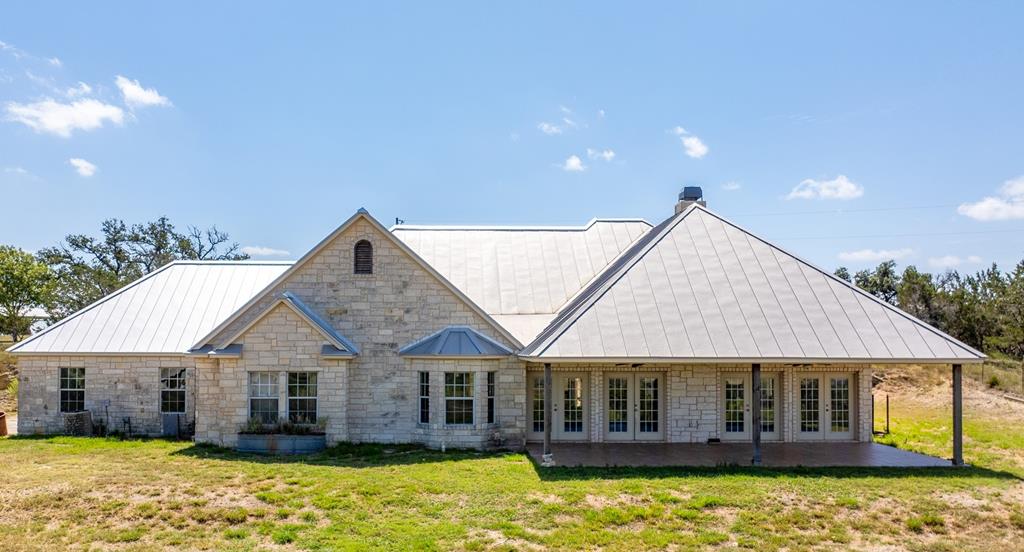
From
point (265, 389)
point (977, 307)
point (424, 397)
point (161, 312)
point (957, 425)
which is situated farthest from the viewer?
point (977, 307)

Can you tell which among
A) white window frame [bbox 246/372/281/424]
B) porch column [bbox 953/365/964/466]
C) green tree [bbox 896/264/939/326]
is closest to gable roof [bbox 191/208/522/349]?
white window frame [bbox 246/372/281/424]

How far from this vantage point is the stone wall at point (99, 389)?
59.4ft

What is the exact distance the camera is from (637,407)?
54.4 ft

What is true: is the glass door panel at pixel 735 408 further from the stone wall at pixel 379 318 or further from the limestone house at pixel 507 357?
the stone wall at pixel 379 318

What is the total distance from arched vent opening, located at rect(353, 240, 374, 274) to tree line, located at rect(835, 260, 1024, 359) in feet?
115

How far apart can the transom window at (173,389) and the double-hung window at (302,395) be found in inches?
204

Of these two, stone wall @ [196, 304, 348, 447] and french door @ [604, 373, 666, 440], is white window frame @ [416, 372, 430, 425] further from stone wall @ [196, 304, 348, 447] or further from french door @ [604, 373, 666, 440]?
french door @ [604, 373, 666, 440]

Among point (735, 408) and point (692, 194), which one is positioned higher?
point (692, 194)

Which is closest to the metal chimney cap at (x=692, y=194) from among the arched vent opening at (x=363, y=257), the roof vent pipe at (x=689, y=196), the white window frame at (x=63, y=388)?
the roof vent pipe at (x=689, y=196)

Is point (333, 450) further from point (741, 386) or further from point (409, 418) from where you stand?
point (741, 386)

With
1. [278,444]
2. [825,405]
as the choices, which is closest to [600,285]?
[825,405]

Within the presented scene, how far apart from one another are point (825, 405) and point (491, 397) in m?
9.37

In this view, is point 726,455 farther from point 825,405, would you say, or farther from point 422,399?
point 422,399

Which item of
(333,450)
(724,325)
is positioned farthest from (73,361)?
(724,325)
